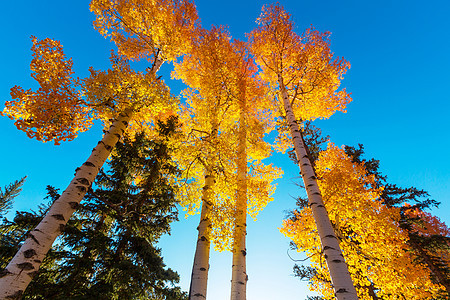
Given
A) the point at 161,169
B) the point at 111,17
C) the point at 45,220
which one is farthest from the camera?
the point at 161,169

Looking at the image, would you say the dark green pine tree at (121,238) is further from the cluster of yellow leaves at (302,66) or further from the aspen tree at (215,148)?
the cluster of yellow leaves at (302,66)

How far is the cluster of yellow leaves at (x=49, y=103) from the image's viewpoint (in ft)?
15.2

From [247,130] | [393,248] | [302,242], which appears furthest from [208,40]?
[393,248]

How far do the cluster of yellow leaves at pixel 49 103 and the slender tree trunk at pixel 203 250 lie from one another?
153 inches

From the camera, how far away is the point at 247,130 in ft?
24.6

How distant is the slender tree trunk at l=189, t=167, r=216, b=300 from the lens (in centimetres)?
406

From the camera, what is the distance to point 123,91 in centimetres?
564

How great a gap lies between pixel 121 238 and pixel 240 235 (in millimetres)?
4165

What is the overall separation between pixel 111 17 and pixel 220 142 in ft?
22.7

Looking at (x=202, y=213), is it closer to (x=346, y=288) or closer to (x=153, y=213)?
(x=153, y=213)

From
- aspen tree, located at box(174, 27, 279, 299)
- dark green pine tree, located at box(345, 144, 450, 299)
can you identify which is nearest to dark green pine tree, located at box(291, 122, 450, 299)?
dark green pine tree, located at box(345, 144, 450, 299)

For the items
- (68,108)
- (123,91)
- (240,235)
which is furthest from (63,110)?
(240,235)

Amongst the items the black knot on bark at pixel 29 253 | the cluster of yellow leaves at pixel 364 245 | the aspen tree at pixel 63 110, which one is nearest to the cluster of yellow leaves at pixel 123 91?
the aspen tree at pixel 63 110

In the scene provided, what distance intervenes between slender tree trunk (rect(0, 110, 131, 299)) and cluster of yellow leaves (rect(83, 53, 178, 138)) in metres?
1.14
